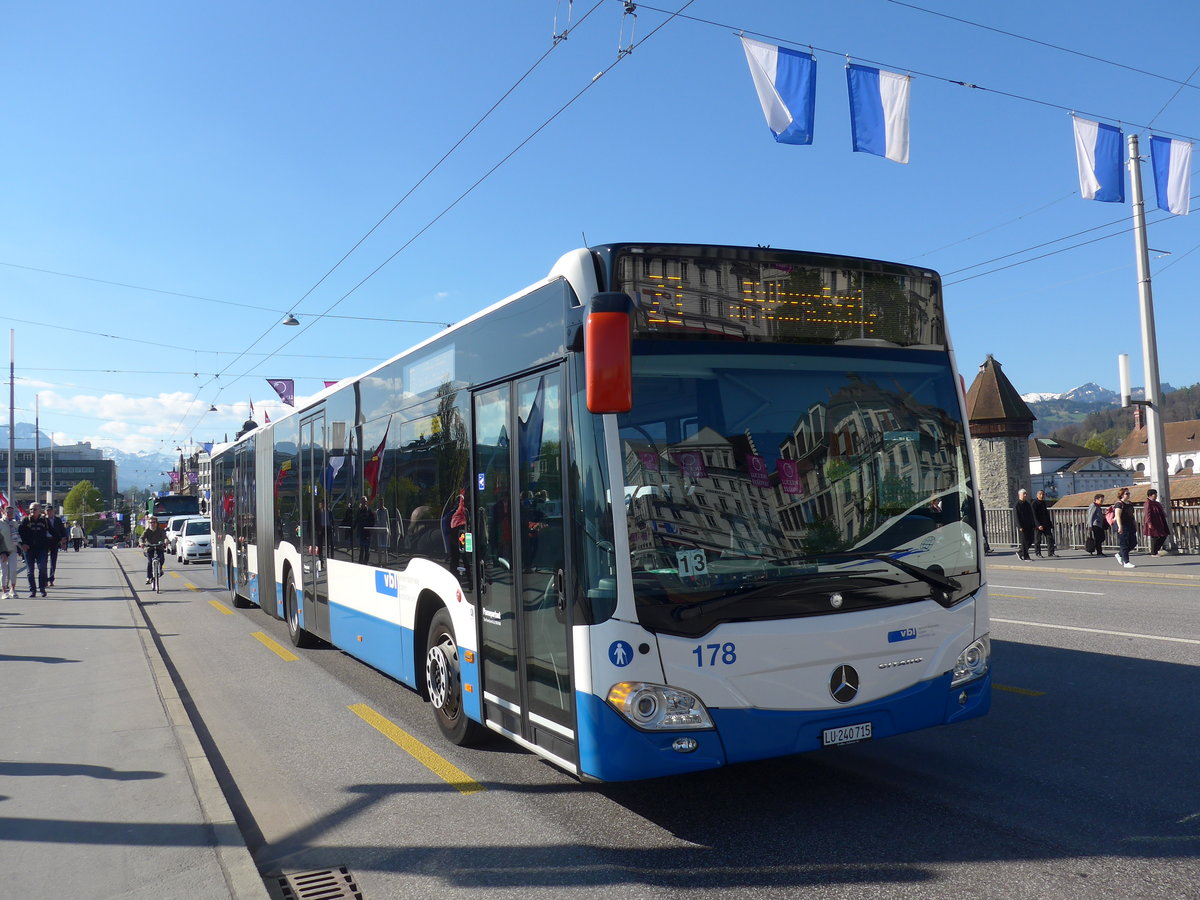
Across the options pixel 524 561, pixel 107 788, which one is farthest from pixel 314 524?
pixel 524 561

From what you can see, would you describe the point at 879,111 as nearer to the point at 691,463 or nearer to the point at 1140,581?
the point at 1140,581

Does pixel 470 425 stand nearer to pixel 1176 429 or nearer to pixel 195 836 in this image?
pixel 195 836

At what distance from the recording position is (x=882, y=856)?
14.4 feet

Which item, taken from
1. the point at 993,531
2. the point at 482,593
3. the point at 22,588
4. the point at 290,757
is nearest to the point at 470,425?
the point at 482,593

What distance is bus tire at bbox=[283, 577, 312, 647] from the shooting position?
11.8 meters

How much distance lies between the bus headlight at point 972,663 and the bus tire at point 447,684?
309cm

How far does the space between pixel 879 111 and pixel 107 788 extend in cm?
1204

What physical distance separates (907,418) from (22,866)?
498 centimetres

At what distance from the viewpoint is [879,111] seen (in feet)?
43.1

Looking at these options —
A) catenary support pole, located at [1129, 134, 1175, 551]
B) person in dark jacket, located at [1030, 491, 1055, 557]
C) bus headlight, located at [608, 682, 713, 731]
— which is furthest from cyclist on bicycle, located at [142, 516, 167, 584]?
catenary support pole, located at [1129, 134, 1175, 551]

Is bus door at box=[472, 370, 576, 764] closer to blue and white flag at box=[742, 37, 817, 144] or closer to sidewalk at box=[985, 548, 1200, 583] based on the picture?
blue and white flag at box=[742, 37, 817, 144]

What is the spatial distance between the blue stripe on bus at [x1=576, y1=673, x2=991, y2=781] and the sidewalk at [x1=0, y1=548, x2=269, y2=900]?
5.24 ft

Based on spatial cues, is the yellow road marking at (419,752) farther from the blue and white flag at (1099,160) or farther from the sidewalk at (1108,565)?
the blue and white flag at (1099,160)

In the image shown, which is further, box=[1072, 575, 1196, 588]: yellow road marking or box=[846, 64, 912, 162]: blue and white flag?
box=[1072, 575, 1196, 588]: yellow road marking
